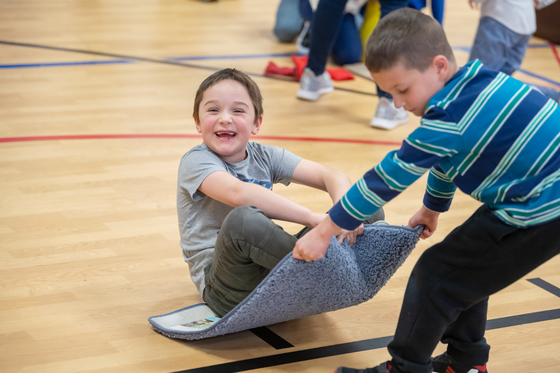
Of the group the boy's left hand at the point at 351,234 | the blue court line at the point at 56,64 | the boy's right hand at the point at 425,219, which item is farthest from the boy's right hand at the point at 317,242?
the blue court line at the point at 56,64

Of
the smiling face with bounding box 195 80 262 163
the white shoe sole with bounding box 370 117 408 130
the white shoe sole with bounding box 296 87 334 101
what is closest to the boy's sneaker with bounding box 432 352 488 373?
the smiling face with bounding box 195 80 262 163

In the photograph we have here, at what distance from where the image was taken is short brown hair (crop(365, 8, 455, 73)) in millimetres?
1024

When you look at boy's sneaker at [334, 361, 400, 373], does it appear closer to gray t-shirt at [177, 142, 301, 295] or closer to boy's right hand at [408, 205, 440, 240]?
boy's right hand at [408, 205, 440, 240]

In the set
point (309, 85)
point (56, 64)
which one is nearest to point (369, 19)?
point (309, 85)

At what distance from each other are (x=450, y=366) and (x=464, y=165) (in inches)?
17.2

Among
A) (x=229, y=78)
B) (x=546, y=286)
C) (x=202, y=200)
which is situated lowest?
(x=546, y=286)

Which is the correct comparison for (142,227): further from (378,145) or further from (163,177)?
(378,145)

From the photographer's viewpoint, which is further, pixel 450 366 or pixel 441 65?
pixel 450 366

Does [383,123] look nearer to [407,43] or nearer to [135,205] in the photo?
[135,205]

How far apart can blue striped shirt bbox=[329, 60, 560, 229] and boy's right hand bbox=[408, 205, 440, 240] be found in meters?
0.20

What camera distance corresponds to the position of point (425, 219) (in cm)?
125

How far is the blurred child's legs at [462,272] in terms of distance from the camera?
1.06 m

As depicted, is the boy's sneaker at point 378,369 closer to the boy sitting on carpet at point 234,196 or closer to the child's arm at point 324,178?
→ the boy sitting on carpet at point 234,196

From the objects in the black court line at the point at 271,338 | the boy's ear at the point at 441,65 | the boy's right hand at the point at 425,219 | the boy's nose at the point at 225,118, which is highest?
the boy's ear at the point at 441,65
